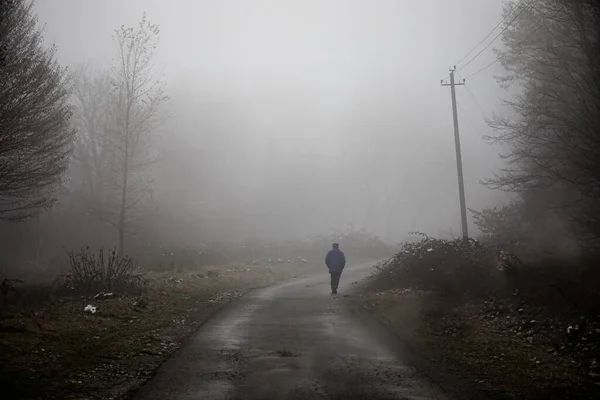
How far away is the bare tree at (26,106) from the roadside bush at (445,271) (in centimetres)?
1342

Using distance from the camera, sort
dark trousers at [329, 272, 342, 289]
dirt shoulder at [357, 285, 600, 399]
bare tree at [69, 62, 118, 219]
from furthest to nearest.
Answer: bare tree at [69, 62, 118, 219] < dark trousers at [329, 272, 342, 289] < dirt shoulder at [357, 285, 600, 399]

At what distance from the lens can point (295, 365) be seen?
8.16 m

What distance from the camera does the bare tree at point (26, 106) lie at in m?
14.4

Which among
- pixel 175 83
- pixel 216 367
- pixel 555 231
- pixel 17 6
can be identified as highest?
pixel 175 83

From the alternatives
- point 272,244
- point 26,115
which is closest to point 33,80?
point 26,115

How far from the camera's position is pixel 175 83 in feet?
A: 217

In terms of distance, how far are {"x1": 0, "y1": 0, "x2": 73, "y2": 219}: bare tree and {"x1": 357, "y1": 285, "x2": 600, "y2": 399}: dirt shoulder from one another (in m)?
12.2

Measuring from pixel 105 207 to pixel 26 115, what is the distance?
25356 millimetres

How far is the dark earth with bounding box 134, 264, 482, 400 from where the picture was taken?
6.75 metres

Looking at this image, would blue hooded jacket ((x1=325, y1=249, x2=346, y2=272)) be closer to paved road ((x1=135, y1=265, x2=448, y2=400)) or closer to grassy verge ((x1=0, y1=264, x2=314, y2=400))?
grassy verge ((x1=0, y1=264, x2=314, y2=400))

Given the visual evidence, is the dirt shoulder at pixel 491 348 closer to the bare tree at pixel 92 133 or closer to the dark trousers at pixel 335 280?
the dark trousers at pixel 335 280

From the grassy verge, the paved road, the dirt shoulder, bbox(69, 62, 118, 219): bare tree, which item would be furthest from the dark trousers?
bbox(69, 62, 118, 219): bare tree

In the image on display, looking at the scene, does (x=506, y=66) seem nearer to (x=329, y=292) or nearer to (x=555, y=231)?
(x=555, y=231)

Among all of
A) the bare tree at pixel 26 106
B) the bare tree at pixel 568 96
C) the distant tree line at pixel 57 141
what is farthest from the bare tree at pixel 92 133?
the bare tree at pixel 568 96
